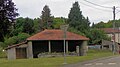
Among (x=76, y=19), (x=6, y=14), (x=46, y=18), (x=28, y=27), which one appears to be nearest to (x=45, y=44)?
(x=6, y=14)

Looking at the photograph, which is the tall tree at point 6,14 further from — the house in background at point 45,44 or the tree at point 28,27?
the tree at point 28,27

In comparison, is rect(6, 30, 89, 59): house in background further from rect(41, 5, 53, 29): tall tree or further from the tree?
rect(41, 5, 53, 29): tall tree

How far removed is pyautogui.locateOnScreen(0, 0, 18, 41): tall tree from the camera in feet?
129

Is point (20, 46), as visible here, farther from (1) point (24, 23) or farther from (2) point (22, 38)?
(1) point (24, 23)

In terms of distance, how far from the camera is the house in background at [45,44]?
59.2 m

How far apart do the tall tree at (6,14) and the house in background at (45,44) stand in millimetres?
16897

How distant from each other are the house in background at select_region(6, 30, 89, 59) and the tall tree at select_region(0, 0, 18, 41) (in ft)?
55.4

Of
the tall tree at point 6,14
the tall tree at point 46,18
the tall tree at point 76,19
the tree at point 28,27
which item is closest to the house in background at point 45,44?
the tall tree at point 6,14

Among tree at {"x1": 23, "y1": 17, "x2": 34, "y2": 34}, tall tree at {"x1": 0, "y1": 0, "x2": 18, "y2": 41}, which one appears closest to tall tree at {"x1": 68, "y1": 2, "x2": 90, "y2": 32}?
tree at {"x1": 23, "y1": 17, "x2": 34, "y2": 34}

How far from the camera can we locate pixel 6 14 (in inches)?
1567

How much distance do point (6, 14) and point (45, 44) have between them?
80.6ft

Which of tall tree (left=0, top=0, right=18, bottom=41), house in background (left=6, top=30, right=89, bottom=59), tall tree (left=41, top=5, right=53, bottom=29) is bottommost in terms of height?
house in background (left=6, top=30, right=89, bottom=59)

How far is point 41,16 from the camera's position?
131m

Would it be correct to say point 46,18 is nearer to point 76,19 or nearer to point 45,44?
point 76,19
